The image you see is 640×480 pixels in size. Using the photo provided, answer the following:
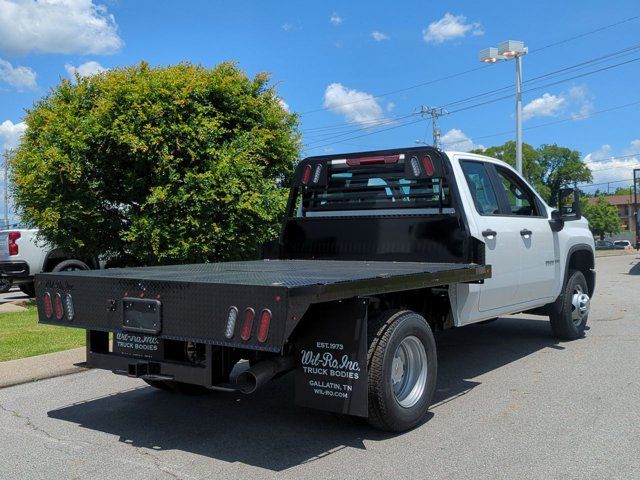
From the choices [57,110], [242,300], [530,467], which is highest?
[57,110]

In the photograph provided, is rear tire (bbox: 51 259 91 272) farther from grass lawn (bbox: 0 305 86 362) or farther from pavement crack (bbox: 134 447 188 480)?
pavement crack (bbox: 134 447 188 480)

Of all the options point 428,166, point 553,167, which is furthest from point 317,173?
point 553,167

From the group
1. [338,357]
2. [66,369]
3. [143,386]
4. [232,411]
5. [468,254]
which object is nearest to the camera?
[338,357]

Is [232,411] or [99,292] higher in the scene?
[99,292]

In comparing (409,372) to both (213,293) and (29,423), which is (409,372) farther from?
(29,423)

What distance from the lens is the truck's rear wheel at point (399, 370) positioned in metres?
4.41

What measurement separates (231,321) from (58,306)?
167 cm

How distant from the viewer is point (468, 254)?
19.1ft

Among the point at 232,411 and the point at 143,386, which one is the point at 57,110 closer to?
the point at 143,386

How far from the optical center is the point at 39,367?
6992 millimetres

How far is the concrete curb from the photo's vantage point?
21.6 ft

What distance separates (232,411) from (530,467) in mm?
2507

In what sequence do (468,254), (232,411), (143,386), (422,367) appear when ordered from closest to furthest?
(422,367), (232,411), (468,254), (143,386)

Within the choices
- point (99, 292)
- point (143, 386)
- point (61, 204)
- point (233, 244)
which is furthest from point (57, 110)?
point (99, 292)
